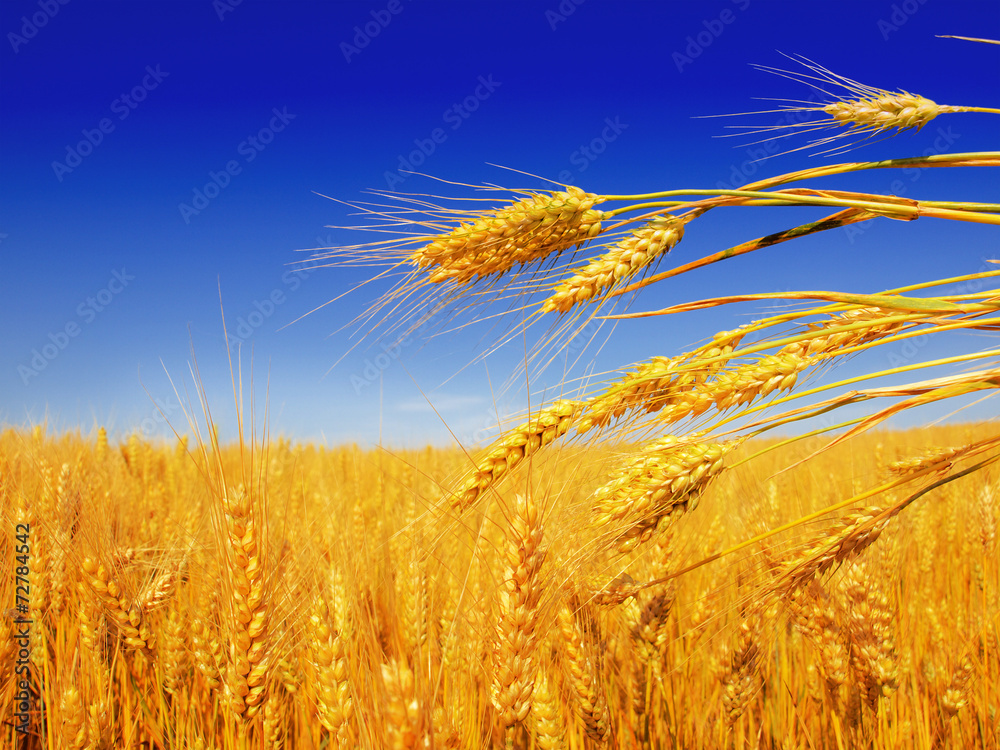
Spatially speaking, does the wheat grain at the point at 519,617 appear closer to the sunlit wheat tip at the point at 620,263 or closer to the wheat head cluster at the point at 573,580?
the wheat head cluster at the point at 573,580

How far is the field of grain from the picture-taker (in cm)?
113

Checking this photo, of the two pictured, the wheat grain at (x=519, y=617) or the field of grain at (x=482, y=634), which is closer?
the wheat grain at (x=519, y=617)

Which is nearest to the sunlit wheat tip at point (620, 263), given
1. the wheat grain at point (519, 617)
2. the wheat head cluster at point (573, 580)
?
the wheat head cluster at point (573, 580)

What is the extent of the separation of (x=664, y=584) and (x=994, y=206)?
4.10ft

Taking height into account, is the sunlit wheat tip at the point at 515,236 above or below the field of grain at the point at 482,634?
above

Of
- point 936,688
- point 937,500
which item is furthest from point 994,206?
point 937,500

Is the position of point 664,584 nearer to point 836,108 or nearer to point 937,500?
point 836,108

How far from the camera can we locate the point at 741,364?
1123 millimetres

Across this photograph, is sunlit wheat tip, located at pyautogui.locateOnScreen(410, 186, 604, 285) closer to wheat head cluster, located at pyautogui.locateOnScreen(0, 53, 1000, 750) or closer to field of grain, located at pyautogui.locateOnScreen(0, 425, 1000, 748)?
wheat head cluster, located at pyautogui.locateOnScreen(0, 53, 1000, 750)

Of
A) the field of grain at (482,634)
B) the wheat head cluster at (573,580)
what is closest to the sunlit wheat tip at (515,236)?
the wheat head cluster at (573,580)

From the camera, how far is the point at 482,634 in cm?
127

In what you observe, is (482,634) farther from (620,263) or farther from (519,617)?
(620,263)

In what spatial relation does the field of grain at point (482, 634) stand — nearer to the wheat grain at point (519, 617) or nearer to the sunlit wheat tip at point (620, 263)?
the wheat grain at point (519, 617)

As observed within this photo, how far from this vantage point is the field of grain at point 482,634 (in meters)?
1.13
